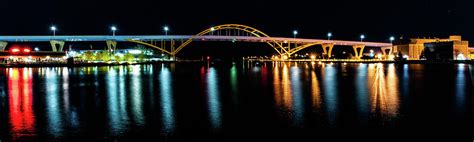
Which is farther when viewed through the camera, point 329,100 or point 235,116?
point 329,100

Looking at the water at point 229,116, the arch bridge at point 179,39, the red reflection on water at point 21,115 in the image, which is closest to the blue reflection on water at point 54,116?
the water at point 229,116

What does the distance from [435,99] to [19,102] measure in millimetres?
14018

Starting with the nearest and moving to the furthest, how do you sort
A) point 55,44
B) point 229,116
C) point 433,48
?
1. point 229,116
2. point 433,48
3. point 55,44

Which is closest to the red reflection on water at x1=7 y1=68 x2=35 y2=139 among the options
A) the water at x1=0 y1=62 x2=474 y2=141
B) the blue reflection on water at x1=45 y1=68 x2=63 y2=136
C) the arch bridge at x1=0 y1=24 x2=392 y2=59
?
the water at x1=0 y1=62 x2=474 y2=141

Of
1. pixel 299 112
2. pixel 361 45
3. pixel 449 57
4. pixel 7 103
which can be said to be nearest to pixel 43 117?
pixel 7 103

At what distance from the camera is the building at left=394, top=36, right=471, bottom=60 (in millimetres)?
82769

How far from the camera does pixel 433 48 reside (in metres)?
86.2

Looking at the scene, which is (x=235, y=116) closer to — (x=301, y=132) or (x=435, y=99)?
(x=301, y=132)

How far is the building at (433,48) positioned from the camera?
82.8 meters

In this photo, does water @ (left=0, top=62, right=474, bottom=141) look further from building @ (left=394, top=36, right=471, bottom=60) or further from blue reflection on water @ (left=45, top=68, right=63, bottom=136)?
building @ (left=394, top=36, right=471, bottom=60)

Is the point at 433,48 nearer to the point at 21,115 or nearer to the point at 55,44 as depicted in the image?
the point at 55,44

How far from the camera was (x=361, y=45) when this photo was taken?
114438mm

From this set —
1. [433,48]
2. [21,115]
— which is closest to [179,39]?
[433,48]

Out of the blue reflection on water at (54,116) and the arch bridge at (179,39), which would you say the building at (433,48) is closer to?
the arch bridge at (179,39)
